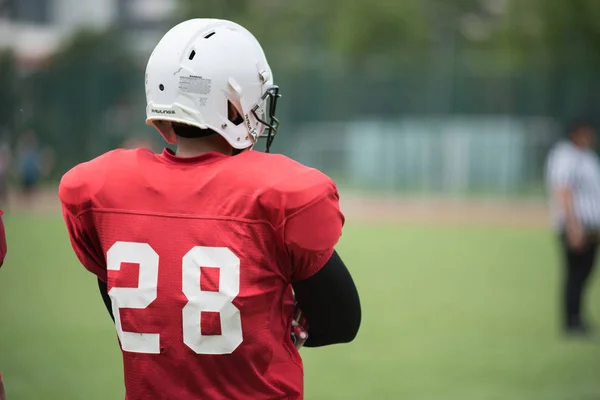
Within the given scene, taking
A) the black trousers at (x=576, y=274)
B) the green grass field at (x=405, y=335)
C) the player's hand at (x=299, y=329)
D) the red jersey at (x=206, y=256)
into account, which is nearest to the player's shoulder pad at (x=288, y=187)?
the red jersey at (x=206, y=256)

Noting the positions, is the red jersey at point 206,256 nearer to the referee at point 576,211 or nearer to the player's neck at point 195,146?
the player's neck at point 195,146

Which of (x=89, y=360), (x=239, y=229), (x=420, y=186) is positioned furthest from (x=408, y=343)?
(x=420, y=186)

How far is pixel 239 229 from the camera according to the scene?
223 cm

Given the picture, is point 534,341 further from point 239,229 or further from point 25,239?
point 25,239

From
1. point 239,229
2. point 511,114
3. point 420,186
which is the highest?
point 239,229

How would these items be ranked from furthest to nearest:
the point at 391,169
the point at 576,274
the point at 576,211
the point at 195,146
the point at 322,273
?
the point at 391,169
the point at 576,274
the point at 576,211
the point at 195,146
the point at 322,273

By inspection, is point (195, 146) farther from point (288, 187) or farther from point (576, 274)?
point (576, 274)

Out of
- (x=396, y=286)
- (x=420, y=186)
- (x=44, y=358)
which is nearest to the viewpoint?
(x=44, y=358)

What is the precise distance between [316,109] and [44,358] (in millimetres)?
20210

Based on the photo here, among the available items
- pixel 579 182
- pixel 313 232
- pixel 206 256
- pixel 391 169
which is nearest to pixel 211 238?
pixel 206 256

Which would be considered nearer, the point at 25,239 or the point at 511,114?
the point at 25,239

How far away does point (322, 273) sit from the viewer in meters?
2.29

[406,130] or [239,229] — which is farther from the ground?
[239,229]

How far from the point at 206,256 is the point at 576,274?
6593 millimetres
